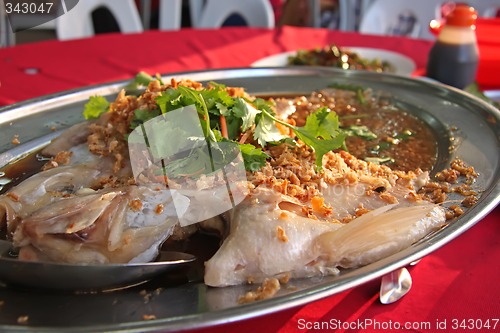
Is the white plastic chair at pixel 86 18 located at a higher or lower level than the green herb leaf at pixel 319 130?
lower

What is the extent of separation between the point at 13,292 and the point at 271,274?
42cm

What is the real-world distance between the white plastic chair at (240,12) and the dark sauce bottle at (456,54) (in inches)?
50.4

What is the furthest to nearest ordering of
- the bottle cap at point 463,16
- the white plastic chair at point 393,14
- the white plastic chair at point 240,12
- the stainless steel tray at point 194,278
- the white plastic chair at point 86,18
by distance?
the white plastic chair at point 393,14 → the white plastic chair at point 240,12 → the white plastic chair at point 86,18 → the bottle cap at point 463,16 → the stainless steel tray at point 194,278

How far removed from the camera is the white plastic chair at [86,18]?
283cm

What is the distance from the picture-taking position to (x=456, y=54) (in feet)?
6.18

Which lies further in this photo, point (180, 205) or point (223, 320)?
point (180, 205)

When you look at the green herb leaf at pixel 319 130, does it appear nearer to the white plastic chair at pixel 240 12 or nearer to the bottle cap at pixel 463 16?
the bottle cap at pixel 463 16

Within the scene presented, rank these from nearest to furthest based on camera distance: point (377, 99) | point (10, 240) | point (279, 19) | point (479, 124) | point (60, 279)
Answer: point (60, 279)
point (10, 240)
point (479, 124)
point (377, 99)
point (279, 19)

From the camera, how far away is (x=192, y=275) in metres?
0.91

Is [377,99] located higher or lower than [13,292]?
higher

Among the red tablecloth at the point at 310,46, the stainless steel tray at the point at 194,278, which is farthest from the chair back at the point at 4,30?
the stainless steel tray at the point at 194,278

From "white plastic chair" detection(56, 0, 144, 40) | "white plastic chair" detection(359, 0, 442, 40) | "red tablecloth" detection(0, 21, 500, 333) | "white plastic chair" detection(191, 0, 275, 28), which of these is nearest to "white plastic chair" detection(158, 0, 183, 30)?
"white plastic chair" detection(191, 0, 275, 28)

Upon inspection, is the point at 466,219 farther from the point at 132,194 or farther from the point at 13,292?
the point at 13,292

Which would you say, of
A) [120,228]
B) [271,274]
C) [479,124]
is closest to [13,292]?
[120,228]
